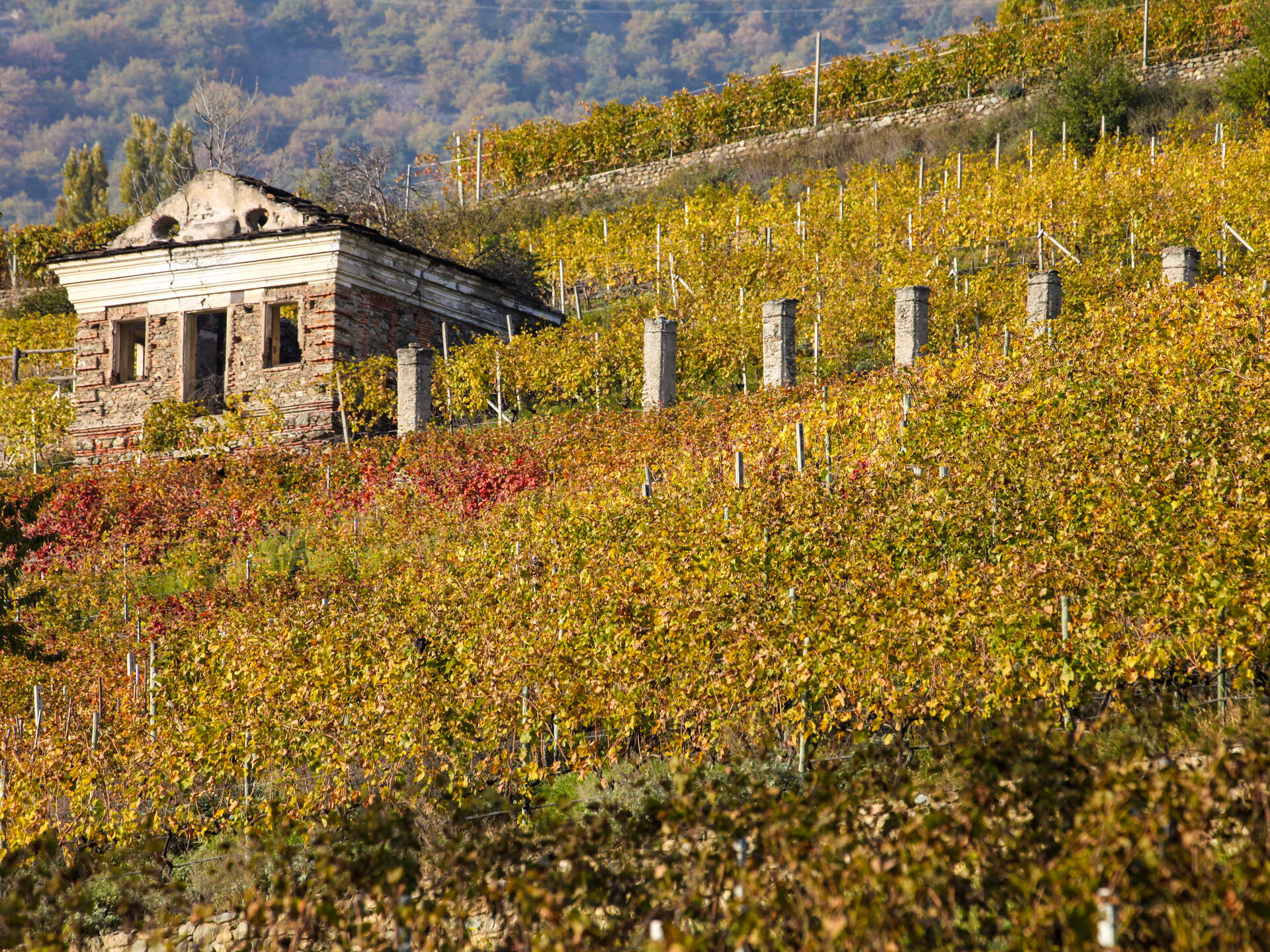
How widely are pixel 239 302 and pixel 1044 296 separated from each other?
52.3 feet

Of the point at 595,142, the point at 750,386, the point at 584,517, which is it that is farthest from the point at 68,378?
the point at 595,142

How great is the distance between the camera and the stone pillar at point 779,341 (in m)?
19.4

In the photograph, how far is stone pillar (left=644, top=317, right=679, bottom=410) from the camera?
64.7 feet

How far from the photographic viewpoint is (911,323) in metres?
18.9

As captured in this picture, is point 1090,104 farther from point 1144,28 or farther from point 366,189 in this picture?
point 366,189

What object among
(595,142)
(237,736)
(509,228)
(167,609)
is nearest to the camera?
(237,736)

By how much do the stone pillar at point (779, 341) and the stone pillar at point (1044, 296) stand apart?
158 inches

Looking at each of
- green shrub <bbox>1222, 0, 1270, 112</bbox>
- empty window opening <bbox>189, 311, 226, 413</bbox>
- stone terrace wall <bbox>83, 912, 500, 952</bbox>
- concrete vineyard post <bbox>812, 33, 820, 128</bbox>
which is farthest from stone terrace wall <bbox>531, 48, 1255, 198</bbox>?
stone terrace wall <bbox>83, 912, 500, 952</bbox>

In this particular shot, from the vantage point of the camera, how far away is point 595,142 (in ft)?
150

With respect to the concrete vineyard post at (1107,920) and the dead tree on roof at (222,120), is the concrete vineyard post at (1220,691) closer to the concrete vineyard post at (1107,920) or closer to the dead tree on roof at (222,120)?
the concrete vineyard post at (1107,920)

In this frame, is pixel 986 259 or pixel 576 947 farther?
pixel 986 259

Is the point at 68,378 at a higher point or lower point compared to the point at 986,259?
lower

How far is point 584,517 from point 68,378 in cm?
2042

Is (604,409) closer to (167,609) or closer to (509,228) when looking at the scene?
(167,609)
